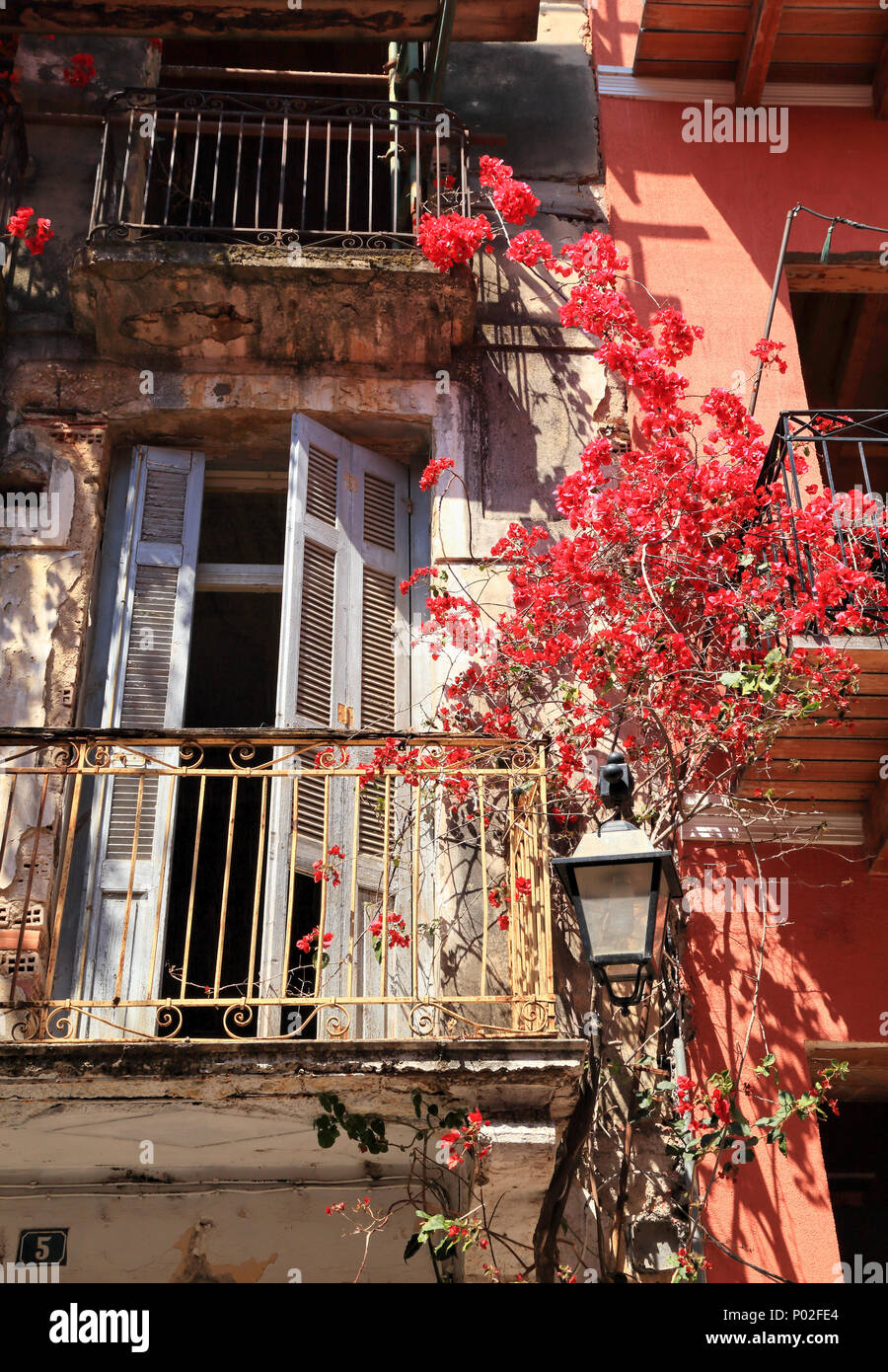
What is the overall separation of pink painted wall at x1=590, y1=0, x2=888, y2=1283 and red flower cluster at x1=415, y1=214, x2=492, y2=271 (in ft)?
3.46

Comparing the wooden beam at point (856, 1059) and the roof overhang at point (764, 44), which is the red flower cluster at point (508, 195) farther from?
the wooden beam at point (856, 1059)

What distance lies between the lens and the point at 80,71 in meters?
7.84

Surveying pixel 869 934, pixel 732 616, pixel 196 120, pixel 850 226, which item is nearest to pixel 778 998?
pixel 869 934

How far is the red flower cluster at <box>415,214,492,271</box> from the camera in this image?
6922mm

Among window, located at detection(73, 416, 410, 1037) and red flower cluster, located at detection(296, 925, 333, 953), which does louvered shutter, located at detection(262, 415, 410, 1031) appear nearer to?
window, located at detection(73, 416, 410, 1037)

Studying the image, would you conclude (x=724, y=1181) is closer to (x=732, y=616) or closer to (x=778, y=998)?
(x=778, y=998)

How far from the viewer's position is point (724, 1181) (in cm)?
563

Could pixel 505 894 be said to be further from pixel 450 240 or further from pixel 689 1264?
pixel 450 240

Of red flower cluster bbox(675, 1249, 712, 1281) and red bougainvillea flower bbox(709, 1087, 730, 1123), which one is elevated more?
red bougainvillea flower bbox(709, 1087, 730, 1123)

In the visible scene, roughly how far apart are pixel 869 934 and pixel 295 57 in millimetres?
6485

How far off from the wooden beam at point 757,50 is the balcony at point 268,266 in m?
1.72

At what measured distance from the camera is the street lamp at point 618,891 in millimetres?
4422

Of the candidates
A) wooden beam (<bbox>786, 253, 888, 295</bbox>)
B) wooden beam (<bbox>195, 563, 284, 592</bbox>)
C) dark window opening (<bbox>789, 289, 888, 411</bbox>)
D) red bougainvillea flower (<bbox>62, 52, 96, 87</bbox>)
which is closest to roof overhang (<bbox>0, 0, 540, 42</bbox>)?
red bougainvillea flower (<bbox>62, 52, 96, 87</bbox>)

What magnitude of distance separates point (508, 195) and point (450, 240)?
0.46 metres
